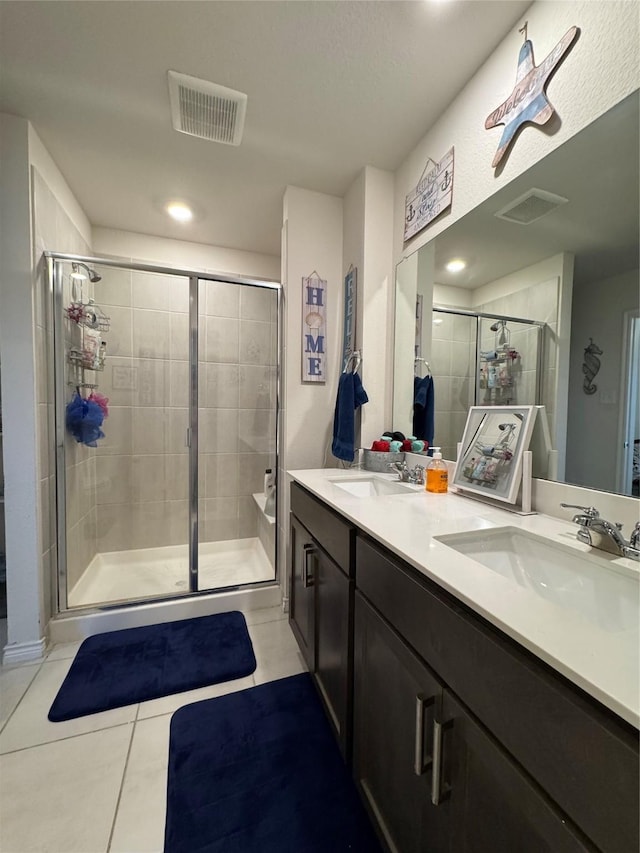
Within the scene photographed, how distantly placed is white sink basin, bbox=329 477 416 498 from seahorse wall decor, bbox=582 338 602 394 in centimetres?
74

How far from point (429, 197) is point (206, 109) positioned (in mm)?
1033

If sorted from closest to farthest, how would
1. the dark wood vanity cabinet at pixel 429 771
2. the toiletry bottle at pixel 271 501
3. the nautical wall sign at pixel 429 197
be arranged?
1. the dark wood vanity cabinet at pixel 429 771
2. the nautical wall sign at pixel 429 197
3. the toiletry bottle at pixel 271 501

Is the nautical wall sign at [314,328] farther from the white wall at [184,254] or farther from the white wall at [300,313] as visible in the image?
the white wall at [184,254]

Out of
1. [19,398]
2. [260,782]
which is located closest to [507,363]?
[260,782]

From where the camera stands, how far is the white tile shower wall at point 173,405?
2.36m

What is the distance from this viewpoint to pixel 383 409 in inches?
75.7

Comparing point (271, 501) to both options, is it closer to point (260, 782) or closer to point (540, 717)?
point (260, 782)

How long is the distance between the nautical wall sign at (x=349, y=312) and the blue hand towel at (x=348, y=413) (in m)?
0.20

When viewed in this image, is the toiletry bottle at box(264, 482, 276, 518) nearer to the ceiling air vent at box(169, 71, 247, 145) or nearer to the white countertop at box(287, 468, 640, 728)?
the white countertop at box(287, 468, 640, 728)

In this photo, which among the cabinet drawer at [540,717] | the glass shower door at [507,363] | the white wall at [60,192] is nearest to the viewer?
the cabinet drawer at [540,717]

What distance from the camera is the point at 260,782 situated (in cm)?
106

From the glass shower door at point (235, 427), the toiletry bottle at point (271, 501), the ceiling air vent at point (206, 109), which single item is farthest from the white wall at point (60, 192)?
the toiletry bottle at point (271, 501)

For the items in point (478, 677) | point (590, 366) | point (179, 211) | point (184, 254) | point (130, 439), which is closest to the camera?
point (478, 677)

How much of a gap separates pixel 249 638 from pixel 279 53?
8.25 ft
